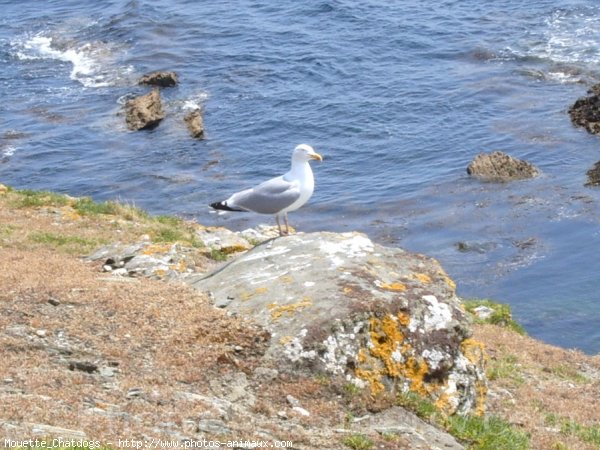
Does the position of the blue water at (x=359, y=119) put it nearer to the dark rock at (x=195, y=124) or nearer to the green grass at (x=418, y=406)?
the dark rock at (x=195, y=124)

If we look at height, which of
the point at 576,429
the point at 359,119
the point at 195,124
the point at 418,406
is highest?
the point at 418,406

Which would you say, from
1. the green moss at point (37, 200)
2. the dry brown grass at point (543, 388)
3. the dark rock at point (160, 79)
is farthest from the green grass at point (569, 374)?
the dark rock at point (160, 79)

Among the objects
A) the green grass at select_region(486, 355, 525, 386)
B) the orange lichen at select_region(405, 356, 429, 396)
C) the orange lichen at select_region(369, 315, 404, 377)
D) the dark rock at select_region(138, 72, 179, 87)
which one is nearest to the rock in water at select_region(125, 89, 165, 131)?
the dark rock at select_region(138, 72, 179, 87)

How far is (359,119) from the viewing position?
41344 millimetres

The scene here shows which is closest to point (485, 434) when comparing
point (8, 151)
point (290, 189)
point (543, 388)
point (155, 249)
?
point (543, 388)

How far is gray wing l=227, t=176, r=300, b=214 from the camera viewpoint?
15.8m

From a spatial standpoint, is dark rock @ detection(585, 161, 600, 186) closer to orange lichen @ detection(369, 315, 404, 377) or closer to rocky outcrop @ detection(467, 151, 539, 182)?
rocky outcrop @ detection(467, 151, 539, 182)

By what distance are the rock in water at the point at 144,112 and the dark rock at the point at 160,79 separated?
2544 mm

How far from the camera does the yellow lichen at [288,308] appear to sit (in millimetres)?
12867

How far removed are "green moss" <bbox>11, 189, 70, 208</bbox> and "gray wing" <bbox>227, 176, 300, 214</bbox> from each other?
9327 mm

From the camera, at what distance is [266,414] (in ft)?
37.0

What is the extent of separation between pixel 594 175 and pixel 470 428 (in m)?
23.3

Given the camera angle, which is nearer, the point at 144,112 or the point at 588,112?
the point at 588,112

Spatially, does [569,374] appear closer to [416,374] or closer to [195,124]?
[416,374]
